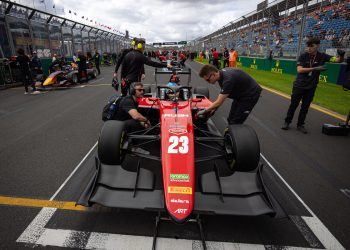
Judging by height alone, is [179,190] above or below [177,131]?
below

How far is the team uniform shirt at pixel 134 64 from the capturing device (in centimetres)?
507

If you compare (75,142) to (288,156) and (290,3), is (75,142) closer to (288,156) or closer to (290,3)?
(288,156)

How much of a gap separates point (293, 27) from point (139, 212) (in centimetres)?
1566

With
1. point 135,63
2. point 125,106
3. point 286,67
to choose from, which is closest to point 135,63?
point 135,63

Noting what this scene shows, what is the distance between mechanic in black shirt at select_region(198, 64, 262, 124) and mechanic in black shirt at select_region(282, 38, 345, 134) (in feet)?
5.77

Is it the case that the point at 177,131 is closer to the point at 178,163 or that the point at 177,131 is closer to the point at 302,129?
the point at 178,163

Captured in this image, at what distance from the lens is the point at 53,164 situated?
345 centimetres

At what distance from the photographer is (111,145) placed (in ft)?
8.78

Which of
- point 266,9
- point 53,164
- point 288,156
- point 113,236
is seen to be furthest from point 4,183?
point 266,9

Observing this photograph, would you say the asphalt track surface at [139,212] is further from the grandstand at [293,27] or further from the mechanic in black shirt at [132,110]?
the grandstand at [293,27]

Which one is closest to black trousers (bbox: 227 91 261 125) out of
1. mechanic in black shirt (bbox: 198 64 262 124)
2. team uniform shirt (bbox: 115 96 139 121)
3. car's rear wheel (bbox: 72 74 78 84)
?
mechanic in black shirt (bbox: 198 64 262 124)

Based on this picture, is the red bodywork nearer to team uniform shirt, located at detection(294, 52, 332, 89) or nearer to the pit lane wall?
team uniform shirt, located at detection(294, 52, 332, 89)

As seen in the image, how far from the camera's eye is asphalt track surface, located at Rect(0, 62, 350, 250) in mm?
2096

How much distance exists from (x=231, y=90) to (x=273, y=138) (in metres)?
1.73
